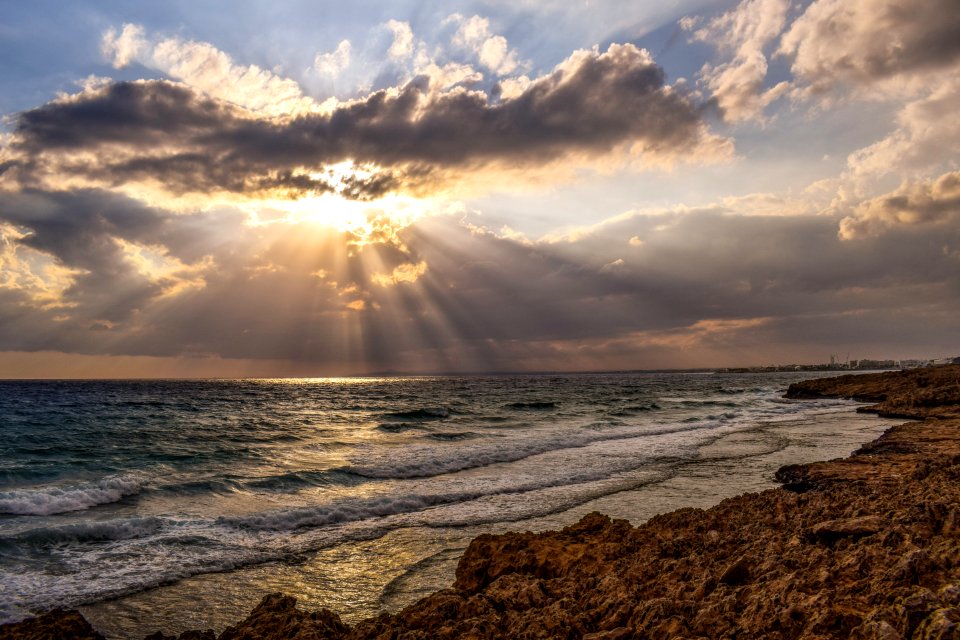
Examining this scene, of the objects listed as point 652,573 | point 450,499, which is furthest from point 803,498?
point 450,499

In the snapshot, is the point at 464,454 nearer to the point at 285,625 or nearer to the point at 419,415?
the point at 285,625

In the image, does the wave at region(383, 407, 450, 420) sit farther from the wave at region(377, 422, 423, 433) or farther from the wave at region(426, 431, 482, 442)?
the wave at region(426, 431, 482, 442)

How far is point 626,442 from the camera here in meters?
28.7

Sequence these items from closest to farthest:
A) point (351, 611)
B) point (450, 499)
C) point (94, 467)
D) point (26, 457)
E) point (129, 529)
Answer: point (351, 611)
point (129, 529)
point (450, 499)
point (94, 467)
point (26, 457)

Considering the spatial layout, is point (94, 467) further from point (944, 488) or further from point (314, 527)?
point (944, 488)

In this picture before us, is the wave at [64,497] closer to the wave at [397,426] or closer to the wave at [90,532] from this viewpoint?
the wave at [90,532]

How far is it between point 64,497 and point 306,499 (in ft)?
24.0

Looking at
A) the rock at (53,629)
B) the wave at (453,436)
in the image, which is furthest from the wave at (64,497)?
the wave at (453,436)

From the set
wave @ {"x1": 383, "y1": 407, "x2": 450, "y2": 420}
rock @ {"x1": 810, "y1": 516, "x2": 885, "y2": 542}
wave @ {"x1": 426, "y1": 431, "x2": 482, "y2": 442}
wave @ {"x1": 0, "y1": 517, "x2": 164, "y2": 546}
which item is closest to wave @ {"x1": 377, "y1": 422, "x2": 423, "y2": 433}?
wave @ {"x1": 426, "y1": 431, "x2": 482, "y2": 442}

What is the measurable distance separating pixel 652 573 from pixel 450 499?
33.9 feet

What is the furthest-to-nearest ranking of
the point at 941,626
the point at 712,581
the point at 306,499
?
the point at 306,499, the point at 712,581, the point at 941,626

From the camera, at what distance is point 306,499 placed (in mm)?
16438

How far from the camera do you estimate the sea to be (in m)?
9.28

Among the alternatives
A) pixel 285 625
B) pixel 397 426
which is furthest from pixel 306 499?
pixel 397 426
